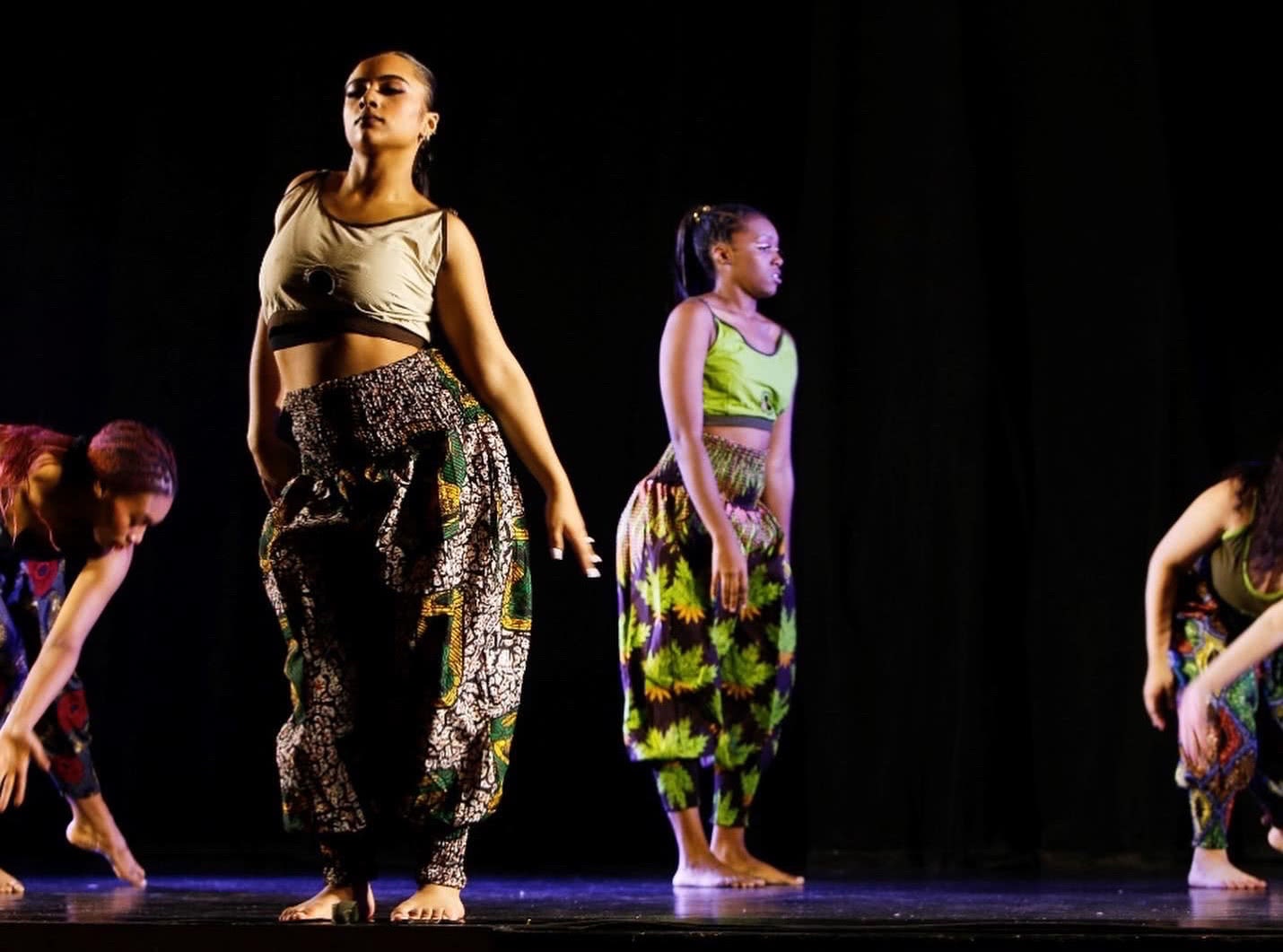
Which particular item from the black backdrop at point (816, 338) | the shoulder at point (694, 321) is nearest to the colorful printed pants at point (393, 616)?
the shoulder at point (694, 321)

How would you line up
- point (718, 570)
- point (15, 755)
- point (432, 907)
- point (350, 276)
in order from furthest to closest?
point (718, 570), point (15, 755), point (350, 276), point (432, 907)

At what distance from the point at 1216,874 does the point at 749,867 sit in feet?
3.38

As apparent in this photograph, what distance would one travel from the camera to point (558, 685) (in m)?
5.04

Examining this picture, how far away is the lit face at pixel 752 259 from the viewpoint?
421 centimetres

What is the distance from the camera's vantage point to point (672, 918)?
9.02 feet

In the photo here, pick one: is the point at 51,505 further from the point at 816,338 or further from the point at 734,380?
the point at 816,338

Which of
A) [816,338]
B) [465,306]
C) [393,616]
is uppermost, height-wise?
[816,338]

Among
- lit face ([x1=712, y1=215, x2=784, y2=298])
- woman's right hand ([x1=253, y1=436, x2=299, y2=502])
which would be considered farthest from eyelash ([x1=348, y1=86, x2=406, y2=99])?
lit face ([x1=712, y1=215, x2=784, y2=298])

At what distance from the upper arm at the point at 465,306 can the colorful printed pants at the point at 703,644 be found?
4.39ft

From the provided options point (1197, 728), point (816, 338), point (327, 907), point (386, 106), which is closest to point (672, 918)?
point (327, 907)

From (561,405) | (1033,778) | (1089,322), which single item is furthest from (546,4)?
(1033,778)

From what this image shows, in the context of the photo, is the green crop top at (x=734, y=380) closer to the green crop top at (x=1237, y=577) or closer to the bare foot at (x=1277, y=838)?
the green crop top at (x=1237, y=577)

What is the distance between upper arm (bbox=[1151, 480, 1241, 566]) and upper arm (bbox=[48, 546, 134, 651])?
2342 millimetres

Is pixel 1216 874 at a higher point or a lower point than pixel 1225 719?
lower
